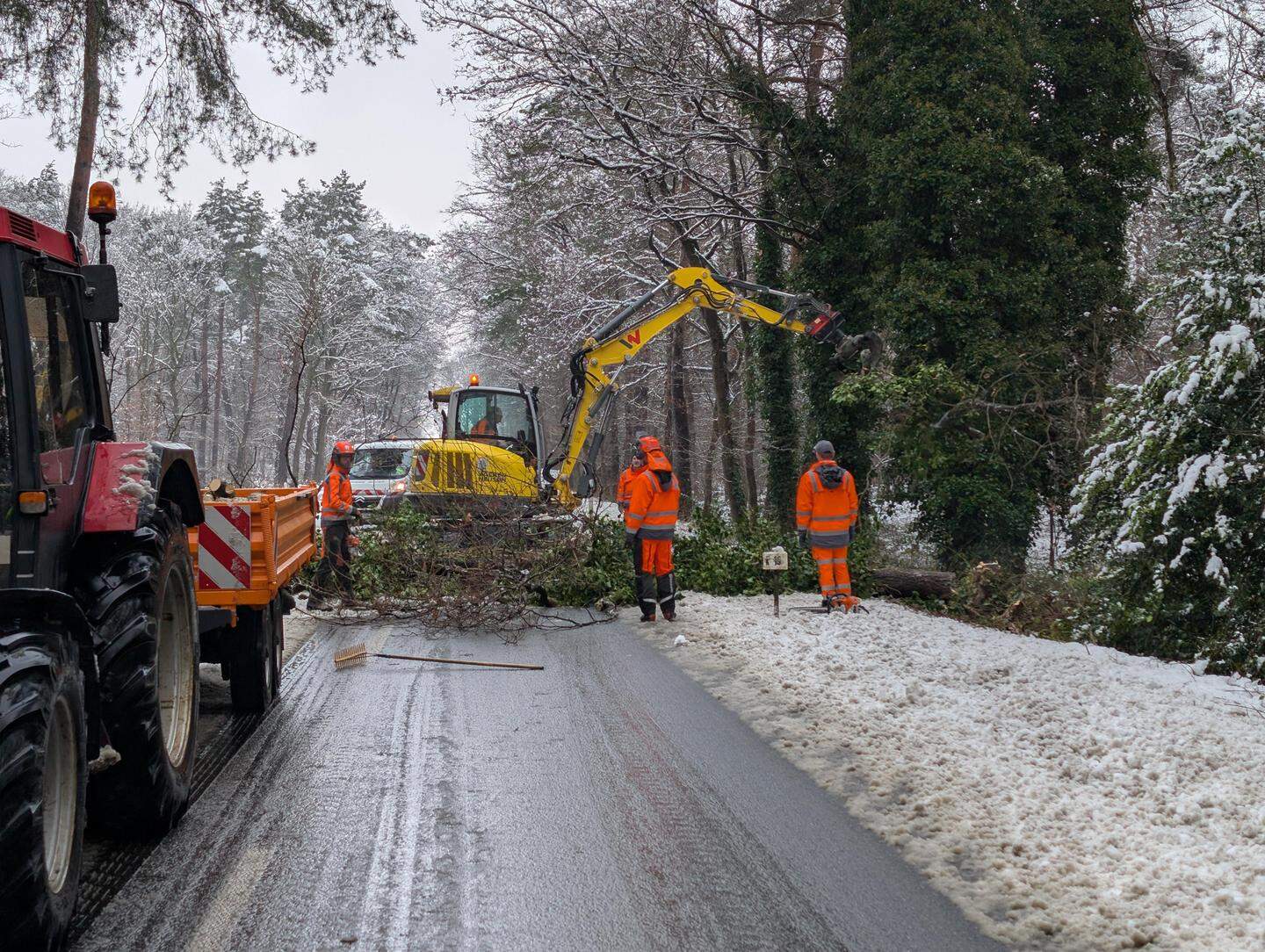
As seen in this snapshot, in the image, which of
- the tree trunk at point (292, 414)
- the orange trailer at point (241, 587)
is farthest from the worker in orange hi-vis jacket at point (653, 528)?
the orange trailer at point (241, 587)

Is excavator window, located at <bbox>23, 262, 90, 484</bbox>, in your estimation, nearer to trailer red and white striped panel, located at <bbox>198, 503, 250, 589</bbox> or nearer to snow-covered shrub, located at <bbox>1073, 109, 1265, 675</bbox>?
trailer red and white striped panel, located at <bbox>198, 503, 250, 589</bbox>

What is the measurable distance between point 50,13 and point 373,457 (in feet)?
36.0

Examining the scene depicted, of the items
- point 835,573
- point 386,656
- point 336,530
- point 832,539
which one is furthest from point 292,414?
point 835,573

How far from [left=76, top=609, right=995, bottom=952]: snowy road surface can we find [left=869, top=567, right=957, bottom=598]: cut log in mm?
6553

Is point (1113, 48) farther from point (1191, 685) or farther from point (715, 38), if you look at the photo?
point (1191, 685)

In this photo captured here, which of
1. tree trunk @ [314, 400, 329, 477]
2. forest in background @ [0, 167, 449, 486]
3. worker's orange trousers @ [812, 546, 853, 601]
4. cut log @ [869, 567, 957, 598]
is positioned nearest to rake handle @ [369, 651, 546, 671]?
worker's orange trousers @ [812, 546, 853, 601]

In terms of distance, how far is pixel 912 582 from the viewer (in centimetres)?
1402

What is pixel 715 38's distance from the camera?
66.3 ft

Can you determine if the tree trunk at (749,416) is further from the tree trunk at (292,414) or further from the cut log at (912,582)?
the tree trunk at (292,414)

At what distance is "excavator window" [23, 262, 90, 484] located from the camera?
4.54 meters

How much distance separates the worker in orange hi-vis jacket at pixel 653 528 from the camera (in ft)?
40.2

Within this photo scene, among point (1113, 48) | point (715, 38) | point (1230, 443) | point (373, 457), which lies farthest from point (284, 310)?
point (1230, 443)

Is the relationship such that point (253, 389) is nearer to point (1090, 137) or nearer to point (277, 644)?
point (1090, 137)

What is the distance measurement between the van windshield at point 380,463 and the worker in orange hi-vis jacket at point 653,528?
1176 centimetres
